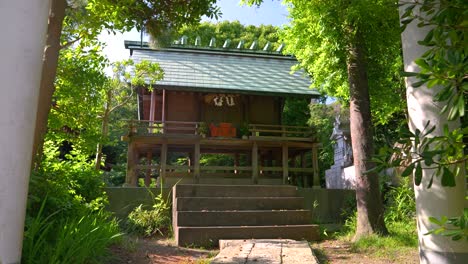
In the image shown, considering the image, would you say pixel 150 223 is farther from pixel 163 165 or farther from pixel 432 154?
pixel 432 154

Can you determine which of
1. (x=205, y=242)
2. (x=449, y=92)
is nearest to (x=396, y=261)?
(x=205, y=242)

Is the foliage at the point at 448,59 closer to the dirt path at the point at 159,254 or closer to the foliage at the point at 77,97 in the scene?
the dirt path at the point at 159,254

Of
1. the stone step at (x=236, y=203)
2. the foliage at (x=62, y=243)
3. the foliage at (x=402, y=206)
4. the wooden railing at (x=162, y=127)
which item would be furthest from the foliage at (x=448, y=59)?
the wooden railing at (x=162, y=127)

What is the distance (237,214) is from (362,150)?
250 cm

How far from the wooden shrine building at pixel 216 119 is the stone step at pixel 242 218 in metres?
5.89

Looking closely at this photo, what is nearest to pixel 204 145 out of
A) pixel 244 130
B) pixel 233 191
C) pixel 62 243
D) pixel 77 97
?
pixel 244 130

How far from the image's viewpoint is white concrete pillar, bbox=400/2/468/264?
1854 mm

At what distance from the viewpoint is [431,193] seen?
1.89 metres

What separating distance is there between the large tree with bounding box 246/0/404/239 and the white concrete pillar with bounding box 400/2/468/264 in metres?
4.55

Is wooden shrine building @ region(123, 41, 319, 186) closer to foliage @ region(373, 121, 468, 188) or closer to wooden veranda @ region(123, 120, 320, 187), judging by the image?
wooden veranda @ region(123, 120, 320, 187)

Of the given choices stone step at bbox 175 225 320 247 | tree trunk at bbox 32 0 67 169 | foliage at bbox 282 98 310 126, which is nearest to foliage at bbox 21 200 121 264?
tree trunk at bbox 32 0 67 169

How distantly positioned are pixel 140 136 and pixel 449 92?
496 inches

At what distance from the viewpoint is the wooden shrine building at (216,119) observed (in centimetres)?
1366

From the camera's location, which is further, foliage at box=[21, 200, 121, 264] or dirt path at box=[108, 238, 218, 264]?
dirt path at box=[108, 238, 218, 264]
